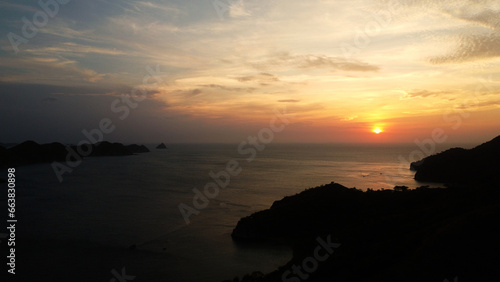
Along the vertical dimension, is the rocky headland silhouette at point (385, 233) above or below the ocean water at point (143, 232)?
above

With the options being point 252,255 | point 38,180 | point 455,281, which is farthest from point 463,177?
point 38,180

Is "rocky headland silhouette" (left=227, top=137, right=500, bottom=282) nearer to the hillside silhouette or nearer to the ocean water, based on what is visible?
the ocean water

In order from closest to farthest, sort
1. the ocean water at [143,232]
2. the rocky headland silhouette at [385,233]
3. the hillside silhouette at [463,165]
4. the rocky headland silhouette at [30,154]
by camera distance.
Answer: the rocky headland silhouette at [385,233] → the ocean water at [143,232] → the hillside silhouette at [463,165] → the rocky headland silhouette at [30,154]

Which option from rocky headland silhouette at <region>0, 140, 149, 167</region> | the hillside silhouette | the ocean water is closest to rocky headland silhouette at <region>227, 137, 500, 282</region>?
the ocean water

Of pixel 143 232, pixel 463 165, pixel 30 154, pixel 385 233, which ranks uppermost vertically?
pixel 30 154

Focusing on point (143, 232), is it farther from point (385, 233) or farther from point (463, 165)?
point (463, 165)

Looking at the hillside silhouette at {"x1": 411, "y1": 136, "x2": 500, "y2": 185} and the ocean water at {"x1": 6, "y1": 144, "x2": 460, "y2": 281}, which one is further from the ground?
the hillside silhouette at {"x1": 411, "y1": 136, "x2": 500, "y2": 185}

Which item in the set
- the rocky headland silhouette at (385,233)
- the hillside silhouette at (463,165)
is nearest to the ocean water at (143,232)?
the rocky headland silhouette at (385,233)

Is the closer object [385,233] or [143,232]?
[385,233]

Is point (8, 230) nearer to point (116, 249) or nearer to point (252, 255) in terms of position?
point (116, 249)

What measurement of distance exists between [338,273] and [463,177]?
6598cm

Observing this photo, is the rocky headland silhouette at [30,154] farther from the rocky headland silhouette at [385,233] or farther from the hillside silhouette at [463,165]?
the hillside silhouette at [463,165]

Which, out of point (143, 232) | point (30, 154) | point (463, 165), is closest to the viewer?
point (143, 232)

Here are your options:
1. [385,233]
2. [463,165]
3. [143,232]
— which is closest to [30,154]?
[143,232]
